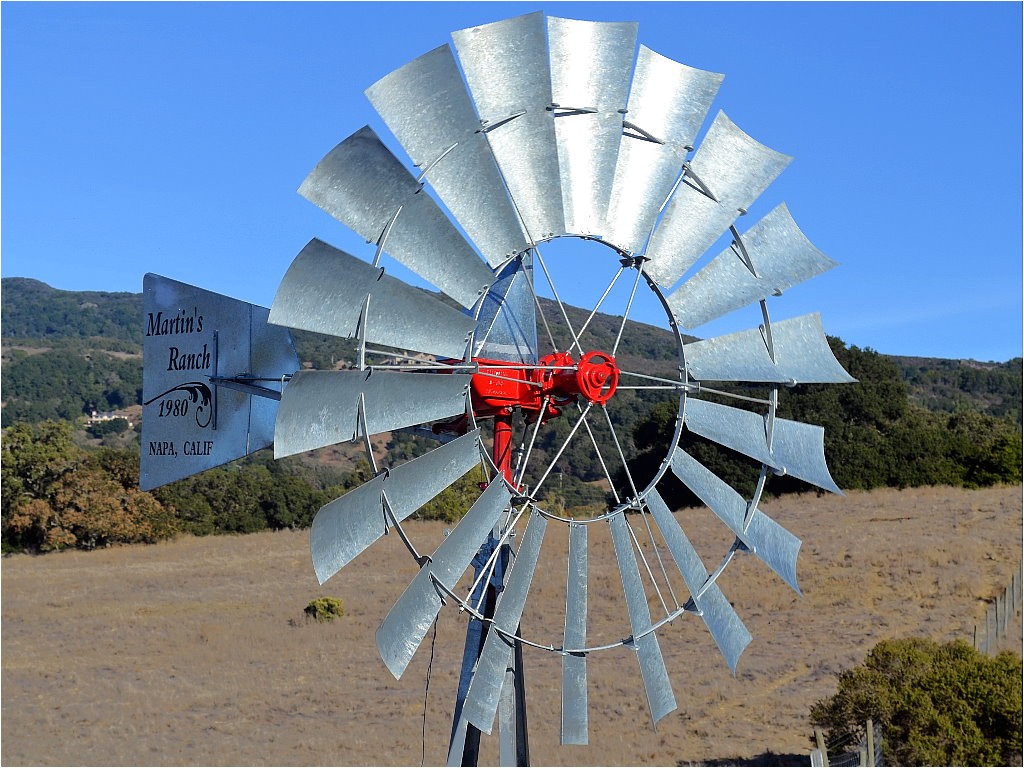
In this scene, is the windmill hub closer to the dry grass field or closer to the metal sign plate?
the metal sign plate

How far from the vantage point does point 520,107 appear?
5.25m

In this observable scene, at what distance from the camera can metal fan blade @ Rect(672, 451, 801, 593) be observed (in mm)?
5879

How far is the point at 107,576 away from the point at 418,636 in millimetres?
21508

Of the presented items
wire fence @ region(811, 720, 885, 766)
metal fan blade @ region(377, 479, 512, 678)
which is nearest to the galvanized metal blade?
metal fan blade @ region(377, 479, 512, 678)

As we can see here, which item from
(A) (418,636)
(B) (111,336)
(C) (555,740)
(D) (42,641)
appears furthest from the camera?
(B) (111,336)

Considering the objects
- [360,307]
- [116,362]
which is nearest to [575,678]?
[360,307]

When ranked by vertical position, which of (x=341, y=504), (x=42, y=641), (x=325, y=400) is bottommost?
(x=42, y=641)

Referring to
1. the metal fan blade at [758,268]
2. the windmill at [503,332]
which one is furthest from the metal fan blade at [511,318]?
the metal fan blade at [758,268]

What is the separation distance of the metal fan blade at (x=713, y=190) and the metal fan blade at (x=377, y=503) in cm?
144

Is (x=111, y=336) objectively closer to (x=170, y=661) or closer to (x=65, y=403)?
(x=65, y=403)

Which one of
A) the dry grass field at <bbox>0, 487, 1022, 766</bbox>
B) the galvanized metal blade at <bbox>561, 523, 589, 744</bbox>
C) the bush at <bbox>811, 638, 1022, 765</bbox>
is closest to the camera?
the galvanized metal blade at <bbox>561, 523, 589, 744</bbox>

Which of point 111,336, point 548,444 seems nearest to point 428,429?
point 548,444

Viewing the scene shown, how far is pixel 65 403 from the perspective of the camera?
83875 mm

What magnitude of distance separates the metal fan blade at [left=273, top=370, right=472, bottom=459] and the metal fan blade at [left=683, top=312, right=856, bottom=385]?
142 centimetres
